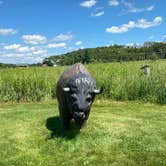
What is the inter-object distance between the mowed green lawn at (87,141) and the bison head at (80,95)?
810 mm

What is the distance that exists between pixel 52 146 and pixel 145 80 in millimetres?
6770

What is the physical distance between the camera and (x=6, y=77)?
1450 cm

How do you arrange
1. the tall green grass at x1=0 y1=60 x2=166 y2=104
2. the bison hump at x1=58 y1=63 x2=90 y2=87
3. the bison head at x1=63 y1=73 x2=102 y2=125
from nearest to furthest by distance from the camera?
the bison head at x1=63 y1=73 x2=102 y2=125, the bison hump at x1=58 y1=63 x2=90 y2=87, the tall green grass at x1=0 y1=60 x2=166 y2=104

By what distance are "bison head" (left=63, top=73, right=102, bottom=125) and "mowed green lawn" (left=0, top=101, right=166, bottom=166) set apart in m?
0.81

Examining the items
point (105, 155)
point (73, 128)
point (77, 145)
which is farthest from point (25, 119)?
point (105, 155)

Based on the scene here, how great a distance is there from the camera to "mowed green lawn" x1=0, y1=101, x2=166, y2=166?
659cm

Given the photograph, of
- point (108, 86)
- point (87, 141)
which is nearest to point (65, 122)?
point (87, 141)

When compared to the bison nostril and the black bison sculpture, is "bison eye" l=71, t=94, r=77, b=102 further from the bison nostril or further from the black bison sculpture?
the bison nostril

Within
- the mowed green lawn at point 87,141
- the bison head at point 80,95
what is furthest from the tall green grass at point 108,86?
the bison head at point 80,95

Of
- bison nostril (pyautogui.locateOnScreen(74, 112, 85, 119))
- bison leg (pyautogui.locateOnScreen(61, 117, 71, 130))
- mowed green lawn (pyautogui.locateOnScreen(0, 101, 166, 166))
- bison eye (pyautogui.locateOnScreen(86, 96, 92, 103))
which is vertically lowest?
mowed green lawn (pyautogui.locateOnScreen(0, 101, 166, 166))

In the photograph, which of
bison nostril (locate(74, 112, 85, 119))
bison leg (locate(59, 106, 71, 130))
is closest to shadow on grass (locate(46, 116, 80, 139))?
bison leg (locate(59, 106, 71, 130))

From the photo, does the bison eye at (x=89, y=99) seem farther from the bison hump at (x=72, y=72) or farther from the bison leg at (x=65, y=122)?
the bison leg at (x=65, y=122)

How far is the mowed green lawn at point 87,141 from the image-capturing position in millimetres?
6594

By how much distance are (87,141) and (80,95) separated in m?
1.38
